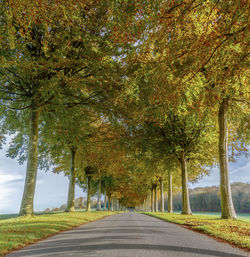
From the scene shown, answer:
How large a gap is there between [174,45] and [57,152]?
48.1 ft

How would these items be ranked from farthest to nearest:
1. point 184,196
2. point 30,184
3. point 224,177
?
point 184,196, point 224,177, point 30,184

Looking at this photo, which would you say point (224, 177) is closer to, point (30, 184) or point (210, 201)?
point (30, 184)

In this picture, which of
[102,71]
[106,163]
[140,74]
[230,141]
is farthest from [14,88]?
[230,141]

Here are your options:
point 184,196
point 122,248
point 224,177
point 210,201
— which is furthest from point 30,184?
point 210,201

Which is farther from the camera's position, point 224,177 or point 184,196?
point 184,196

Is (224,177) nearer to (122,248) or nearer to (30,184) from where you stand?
(122,248)

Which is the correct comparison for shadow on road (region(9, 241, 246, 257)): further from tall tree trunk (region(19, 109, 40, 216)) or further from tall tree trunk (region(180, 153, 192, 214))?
tall tree trunk (region(180, 153, 192, 214))

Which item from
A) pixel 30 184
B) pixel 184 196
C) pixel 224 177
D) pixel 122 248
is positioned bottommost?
pixel 122 248

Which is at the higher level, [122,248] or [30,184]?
[30,184]

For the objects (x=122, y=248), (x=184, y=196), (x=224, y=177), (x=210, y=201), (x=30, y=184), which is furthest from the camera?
(x=210, y=201)

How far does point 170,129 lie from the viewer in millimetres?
18547

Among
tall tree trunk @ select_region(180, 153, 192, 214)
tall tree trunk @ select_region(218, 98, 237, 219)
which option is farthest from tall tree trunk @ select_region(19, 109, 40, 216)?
tall tree trunk @ select_region(180, 153, 192, 214)

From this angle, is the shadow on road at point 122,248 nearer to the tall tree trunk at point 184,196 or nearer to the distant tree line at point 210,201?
the tall tree trunk at point 184,196

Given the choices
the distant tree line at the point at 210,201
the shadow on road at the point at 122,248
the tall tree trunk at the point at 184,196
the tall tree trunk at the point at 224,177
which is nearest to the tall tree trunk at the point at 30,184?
the shadow on road at the point at 122,248
